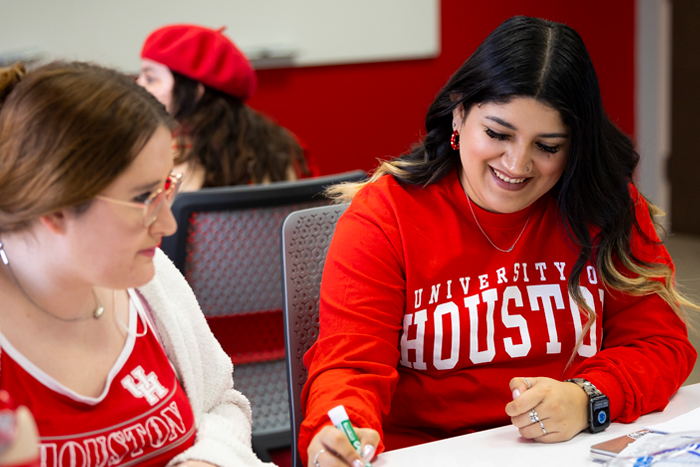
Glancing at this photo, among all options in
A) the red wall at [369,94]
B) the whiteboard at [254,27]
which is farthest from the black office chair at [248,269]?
the red wall at [369,94]

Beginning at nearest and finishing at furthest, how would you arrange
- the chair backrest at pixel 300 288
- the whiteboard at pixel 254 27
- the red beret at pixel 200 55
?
the chair backrest at pixel 300 288 < the red beret at pixel 200 55 < the whiteboard at pixel 254 27

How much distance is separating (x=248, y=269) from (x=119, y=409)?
2.39 feet

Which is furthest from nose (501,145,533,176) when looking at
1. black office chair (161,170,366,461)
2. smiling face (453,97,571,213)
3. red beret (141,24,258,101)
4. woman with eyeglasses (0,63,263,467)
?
red beret (141,24,258,101)

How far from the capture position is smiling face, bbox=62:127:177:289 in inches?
34.7

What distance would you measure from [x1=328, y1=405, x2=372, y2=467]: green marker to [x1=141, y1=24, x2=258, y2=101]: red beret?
5.19 ft

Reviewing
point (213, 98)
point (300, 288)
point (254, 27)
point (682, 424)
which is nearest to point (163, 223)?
point (300, 288)

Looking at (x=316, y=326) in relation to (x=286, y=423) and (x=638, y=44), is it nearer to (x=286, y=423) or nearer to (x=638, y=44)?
(x=286, y=423)

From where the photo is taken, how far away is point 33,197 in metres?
0.85

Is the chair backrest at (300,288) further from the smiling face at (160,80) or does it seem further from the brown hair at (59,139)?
the smiling face at (160,80)

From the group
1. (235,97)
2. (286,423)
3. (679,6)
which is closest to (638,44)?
(679,6)

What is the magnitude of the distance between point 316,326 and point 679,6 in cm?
429

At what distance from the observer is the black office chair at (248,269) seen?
1565 millimetres

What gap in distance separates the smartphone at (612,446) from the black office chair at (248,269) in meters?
0.76

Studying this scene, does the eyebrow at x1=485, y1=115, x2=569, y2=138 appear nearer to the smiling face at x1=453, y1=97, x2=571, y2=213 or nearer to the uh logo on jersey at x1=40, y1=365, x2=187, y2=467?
the smiling face at x1=453, y1=97, x2=571, y2=213
